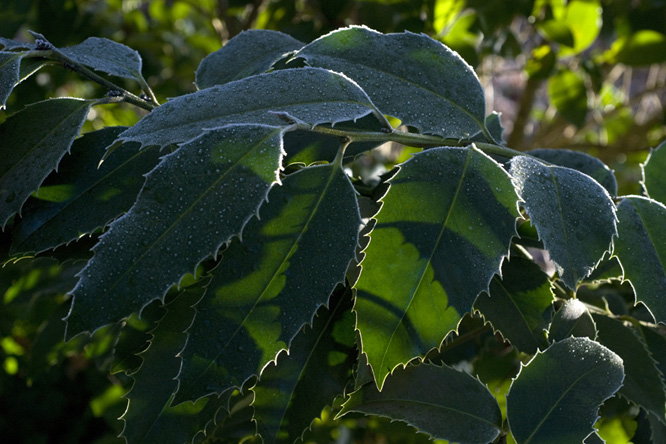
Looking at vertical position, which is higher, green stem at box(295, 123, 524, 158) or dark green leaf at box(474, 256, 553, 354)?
green stem at box(295, 123, 524, 158)

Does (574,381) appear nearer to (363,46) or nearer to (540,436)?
(540,436)

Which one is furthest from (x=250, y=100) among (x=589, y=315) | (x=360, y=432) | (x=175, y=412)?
(x=360, y=432)

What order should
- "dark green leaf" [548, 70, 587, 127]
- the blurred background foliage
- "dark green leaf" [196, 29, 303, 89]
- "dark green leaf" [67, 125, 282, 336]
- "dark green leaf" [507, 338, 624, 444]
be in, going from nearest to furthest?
"dark green leaf" [67, 125, 282, 336] < "dark green leaf" [507, 338, 624, 444] < "dark green leaf" [196, 29, 303, 89] < the blurred background foliage < "dark green leaf" [548, 70, 587, 127]

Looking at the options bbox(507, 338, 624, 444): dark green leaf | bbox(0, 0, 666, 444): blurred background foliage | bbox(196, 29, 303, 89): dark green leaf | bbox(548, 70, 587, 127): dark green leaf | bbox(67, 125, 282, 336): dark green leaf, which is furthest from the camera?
bbox(548, 70, 587, 127): dark green leaf

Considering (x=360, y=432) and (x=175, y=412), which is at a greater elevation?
(x=175, y=412)

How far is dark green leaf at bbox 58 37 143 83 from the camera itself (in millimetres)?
588

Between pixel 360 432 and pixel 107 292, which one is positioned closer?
pixel 107 292

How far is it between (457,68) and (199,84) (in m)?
0.25

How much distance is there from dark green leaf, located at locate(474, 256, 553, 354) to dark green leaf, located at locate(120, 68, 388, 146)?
217 millimetres

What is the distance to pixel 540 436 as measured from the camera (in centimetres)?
52

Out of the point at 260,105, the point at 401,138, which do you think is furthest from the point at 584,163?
the point at 260,105

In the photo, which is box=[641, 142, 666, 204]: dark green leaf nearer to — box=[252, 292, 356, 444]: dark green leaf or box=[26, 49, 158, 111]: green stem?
box=[252, 292, 356, 444]: dark green leaf

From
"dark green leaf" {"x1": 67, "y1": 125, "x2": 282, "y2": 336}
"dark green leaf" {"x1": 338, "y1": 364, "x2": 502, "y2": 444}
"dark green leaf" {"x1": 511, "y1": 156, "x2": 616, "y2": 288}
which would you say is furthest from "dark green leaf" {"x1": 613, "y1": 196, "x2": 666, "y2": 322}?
"dark green leaf" {"x1": 67, "y1": 125, "x2": 282, "y2": 336}

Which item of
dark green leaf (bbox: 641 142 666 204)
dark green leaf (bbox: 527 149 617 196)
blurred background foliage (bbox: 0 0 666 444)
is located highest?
dark green leaf (bbox: 641 142 666 204)
